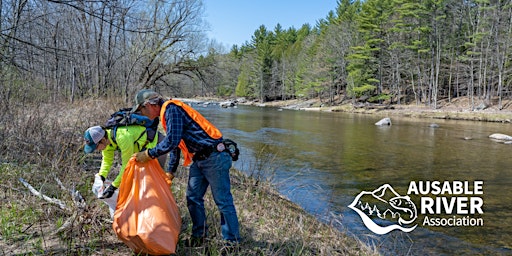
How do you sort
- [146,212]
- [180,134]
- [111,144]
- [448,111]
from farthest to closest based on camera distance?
[448,111] < [111,144] < [180,134] < [146,212]

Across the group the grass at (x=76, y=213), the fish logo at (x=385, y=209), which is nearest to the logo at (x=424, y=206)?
the fish logo at (x=385, y=209)

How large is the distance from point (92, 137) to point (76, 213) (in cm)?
84

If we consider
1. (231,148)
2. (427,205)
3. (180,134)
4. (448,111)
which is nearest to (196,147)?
(180,134)

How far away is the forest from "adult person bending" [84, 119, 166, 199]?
2.10 meters

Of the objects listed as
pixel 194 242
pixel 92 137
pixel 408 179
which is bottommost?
pixel 408 179

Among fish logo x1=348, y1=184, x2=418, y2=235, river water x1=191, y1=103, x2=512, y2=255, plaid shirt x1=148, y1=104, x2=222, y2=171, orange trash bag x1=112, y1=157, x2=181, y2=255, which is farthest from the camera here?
fish logo x1=348, y1=184, x2=418, y2=235

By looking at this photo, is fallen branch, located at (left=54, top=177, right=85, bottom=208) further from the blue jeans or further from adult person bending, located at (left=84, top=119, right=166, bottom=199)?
the blue jeans

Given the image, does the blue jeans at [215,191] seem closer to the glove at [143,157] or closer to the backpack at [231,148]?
the backpack at [231,148]

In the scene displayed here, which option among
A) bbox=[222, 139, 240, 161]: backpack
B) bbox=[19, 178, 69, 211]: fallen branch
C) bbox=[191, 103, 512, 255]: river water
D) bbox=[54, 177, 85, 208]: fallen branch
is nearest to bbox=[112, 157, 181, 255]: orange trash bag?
bbox=[222, 139, 240, 161]: backpack

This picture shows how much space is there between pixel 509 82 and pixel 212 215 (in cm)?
3509

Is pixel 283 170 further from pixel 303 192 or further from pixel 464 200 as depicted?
pixel 464 200

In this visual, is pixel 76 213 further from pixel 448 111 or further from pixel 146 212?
pixel 448 111

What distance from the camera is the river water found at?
17.6 feet

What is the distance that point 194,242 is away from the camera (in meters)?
3.34
